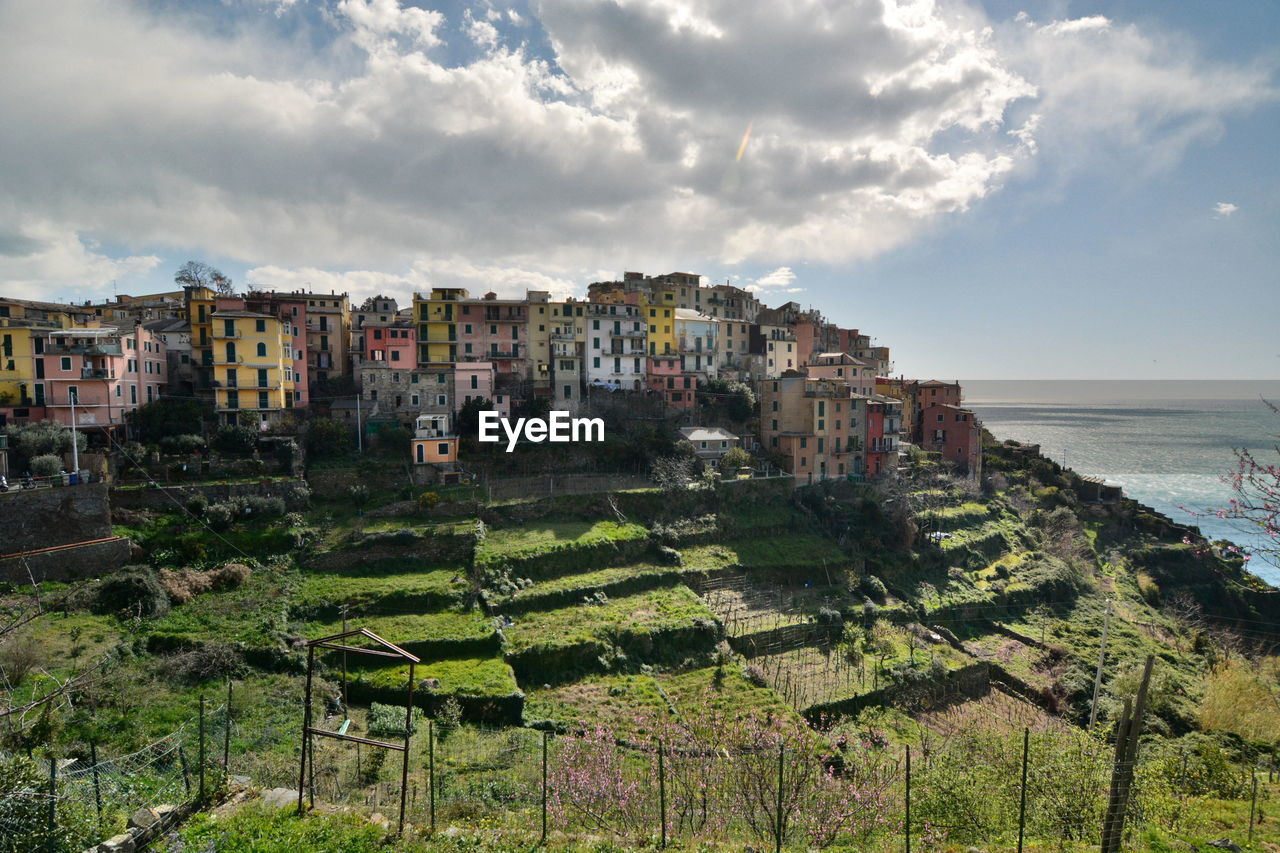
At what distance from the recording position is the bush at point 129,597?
2441 centimetres

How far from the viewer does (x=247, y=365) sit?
3981 centimetres

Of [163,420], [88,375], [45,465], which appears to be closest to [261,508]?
[45,465]

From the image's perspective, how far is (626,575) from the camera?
32812 millimetres

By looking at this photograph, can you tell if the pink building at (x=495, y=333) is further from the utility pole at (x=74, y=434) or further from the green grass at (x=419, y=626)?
the green grass at (x=419, y=626)

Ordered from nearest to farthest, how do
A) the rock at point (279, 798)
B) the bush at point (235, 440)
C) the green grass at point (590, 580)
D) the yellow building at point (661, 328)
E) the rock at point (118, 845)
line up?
the rock at point (118, 845)
the rock at point (279, 798)
the green grass at point (590, 580)
the bush at point (235, 440)
the yellow building at point (661, 328)

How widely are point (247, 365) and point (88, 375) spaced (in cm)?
771

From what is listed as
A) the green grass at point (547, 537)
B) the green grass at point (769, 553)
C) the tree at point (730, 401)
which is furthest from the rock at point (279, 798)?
the tree at point (730, 401)

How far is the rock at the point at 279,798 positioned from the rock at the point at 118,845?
2185 mm

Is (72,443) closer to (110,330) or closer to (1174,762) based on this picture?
(110,330)

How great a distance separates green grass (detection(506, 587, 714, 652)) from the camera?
1058 inches

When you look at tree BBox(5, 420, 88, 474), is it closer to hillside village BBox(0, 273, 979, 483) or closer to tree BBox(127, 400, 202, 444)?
hillside village BBox(0, 273, 979, 483)

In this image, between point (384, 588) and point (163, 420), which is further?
point (163, 420)

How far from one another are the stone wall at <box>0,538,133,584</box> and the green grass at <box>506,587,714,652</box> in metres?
18.0

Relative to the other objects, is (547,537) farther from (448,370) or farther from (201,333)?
(201,333)
